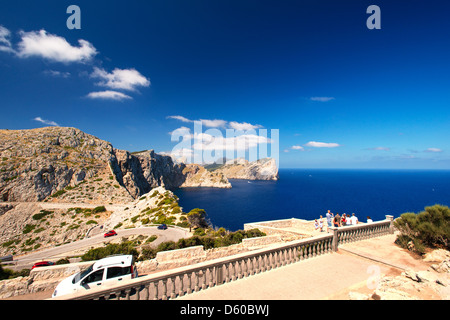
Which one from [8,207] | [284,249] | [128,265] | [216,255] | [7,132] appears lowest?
[8,207]

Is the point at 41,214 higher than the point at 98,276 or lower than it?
lower

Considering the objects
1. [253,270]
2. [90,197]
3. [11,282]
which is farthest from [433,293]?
[90,197]

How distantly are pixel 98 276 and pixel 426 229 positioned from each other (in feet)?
54.5

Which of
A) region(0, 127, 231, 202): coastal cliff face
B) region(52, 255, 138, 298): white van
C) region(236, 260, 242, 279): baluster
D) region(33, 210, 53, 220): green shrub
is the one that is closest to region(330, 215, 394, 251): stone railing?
region(236, 260, 242, 279): baluster

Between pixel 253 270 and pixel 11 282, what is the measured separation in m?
12.8

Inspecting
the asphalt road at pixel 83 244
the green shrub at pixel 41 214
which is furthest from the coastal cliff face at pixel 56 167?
the asphalt road at pixel 83 244

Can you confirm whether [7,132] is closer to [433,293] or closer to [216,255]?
[216,255]

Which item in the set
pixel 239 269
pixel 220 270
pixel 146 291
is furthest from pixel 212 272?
pixel 146 291

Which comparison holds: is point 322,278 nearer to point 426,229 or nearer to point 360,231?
point 360,231

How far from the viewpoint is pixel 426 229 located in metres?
10.8

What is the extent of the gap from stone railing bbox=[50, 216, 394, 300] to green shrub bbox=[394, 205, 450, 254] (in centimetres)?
233

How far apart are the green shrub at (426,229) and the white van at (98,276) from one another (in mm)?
14696

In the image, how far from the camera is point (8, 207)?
61.9 m

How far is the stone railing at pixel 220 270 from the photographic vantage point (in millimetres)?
5758
